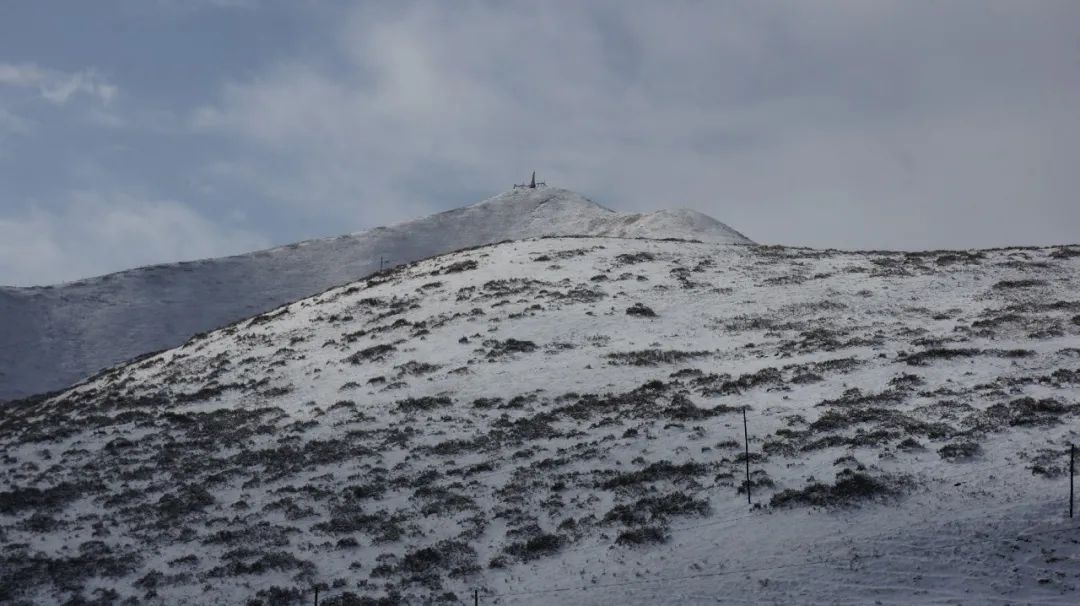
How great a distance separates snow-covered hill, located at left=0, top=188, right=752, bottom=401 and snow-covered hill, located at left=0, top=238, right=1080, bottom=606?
19.1 metres

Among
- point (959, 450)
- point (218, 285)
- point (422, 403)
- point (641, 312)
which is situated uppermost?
point (218, 285)

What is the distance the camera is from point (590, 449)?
105ft

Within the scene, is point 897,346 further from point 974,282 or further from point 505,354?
point 505,354

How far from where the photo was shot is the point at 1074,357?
35219mm

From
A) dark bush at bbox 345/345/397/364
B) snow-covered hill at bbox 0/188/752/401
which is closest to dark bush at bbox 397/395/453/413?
dark bush at bbox 345/345/397/364

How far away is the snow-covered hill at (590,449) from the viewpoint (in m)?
22.9

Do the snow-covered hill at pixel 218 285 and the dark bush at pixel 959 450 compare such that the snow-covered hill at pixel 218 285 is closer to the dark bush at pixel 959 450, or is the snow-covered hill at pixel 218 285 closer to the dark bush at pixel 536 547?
the dark bush at pixel 536 547

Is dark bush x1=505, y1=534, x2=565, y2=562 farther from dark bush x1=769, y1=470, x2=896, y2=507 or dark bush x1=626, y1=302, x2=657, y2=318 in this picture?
dark bush x1=626, y1=302, x2=657, y2=318

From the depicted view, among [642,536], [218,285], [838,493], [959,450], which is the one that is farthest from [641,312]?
[218,285]

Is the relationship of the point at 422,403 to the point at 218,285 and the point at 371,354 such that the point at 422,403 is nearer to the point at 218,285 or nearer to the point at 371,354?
the point at 371,354

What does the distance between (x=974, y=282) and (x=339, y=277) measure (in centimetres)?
5952

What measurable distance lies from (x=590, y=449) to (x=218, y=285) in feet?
207

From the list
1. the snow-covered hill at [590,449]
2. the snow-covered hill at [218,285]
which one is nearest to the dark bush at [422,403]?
the snow-covered hill at [590,449]

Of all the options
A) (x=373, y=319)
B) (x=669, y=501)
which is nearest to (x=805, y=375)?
(x=669, y=501)
